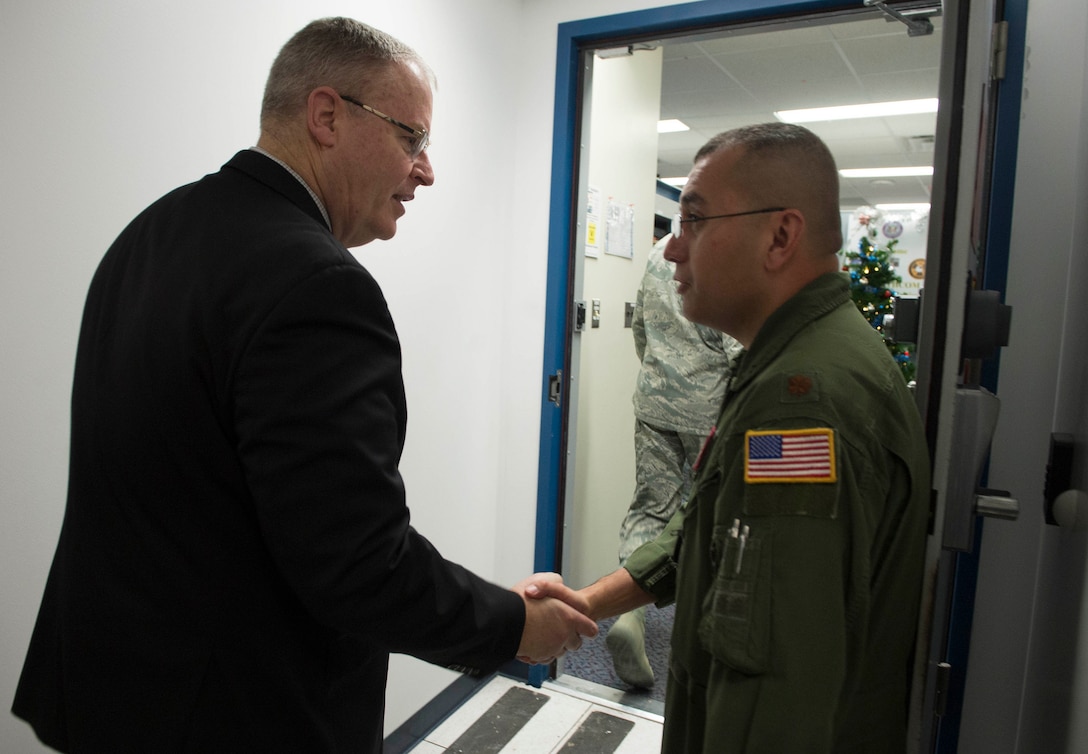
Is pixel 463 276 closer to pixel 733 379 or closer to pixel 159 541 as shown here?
pixel 733 379

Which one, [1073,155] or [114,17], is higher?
[114,17]

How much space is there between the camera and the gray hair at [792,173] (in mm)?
1157

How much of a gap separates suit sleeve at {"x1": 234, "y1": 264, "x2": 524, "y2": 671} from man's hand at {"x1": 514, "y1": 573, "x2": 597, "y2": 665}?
238 mm

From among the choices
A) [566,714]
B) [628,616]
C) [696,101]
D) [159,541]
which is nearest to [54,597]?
[159,541]

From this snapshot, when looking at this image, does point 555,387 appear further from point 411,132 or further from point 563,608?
point 411,132

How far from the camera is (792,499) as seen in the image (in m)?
0.89

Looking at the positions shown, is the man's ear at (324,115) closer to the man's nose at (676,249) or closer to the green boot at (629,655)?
the man's nose at (676,249)

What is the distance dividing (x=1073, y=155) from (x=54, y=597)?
1990 millimetres

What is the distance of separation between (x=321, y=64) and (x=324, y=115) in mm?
75

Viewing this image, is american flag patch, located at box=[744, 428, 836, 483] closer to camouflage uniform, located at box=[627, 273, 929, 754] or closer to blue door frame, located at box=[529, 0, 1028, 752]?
camouflage uniform, located at box=[627, 273, 929, 754]

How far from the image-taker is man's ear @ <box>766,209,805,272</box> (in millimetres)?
1146

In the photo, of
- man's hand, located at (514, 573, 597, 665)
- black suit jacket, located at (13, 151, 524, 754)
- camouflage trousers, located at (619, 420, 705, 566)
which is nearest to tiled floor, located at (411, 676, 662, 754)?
camouflage trousers, located at (619, 420, 705, 566)

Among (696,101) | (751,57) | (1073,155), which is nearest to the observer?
(1073,155)

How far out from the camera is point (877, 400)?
95 centimetres
